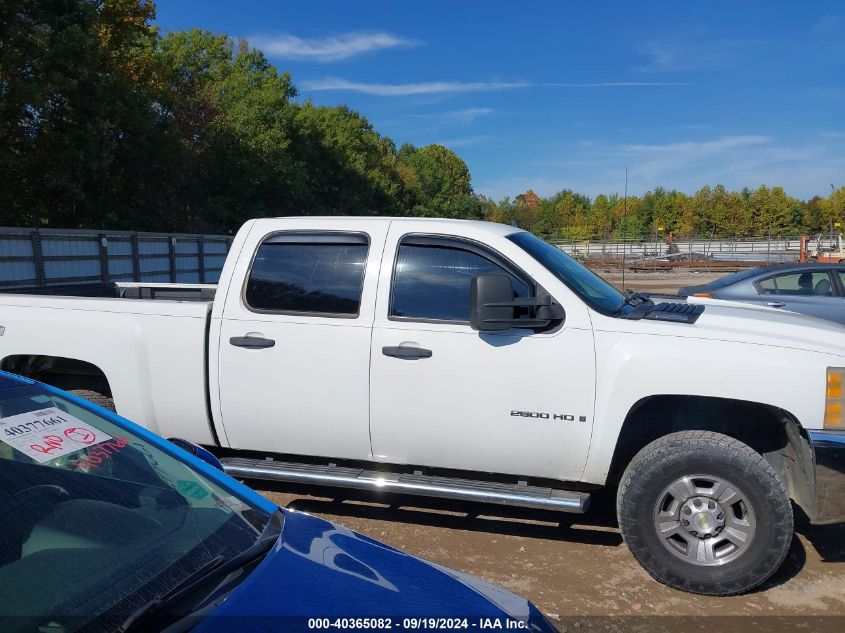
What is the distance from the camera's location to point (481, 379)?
13.3ft

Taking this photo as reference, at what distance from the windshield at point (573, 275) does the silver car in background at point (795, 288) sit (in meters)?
5.27

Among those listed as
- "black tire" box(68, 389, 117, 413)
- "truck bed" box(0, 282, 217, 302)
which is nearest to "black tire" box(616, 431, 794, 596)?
"black tire" box(68, 389, 117, 413)

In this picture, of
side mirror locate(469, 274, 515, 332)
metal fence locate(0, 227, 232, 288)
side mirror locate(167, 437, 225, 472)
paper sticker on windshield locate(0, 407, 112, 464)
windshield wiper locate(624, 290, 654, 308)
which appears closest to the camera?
paper sticker on windshield locate(0, 407, 112, 464)

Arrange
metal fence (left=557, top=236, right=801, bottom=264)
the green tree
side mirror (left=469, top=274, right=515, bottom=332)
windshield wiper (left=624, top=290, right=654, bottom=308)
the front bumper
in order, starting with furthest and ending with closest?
1. the green tree
2. metal fence (left=557, top=236, right=801, bottom=264)
3. windshield wiper (left=624, top=290, right=654, bottom=308)
4. side mirror (left=469, top=274, right=515, bottom=332)
5. the front bumper

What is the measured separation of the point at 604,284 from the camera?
4.91 meters

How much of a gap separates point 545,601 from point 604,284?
2.20 m

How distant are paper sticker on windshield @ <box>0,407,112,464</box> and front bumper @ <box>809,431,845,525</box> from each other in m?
3.32

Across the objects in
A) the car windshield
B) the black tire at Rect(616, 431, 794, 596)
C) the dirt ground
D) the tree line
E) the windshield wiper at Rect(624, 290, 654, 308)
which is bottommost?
the dirt ground

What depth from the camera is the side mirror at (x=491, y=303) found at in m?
3.82

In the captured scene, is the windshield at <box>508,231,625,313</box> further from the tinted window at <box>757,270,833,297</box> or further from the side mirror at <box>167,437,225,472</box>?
the tinted window at <box>757,270,833,297</box>

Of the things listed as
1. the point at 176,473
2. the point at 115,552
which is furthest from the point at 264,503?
the point at 115,552

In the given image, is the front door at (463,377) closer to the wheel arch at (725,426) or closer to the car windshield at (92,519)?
the wheel arch at (725,426)

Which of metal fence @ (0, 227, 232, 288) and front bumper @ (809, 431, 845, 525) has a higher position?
metal fence @ (0, 227, 232, 288)

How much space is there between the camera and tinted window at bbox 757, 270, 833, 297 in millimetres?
9633
